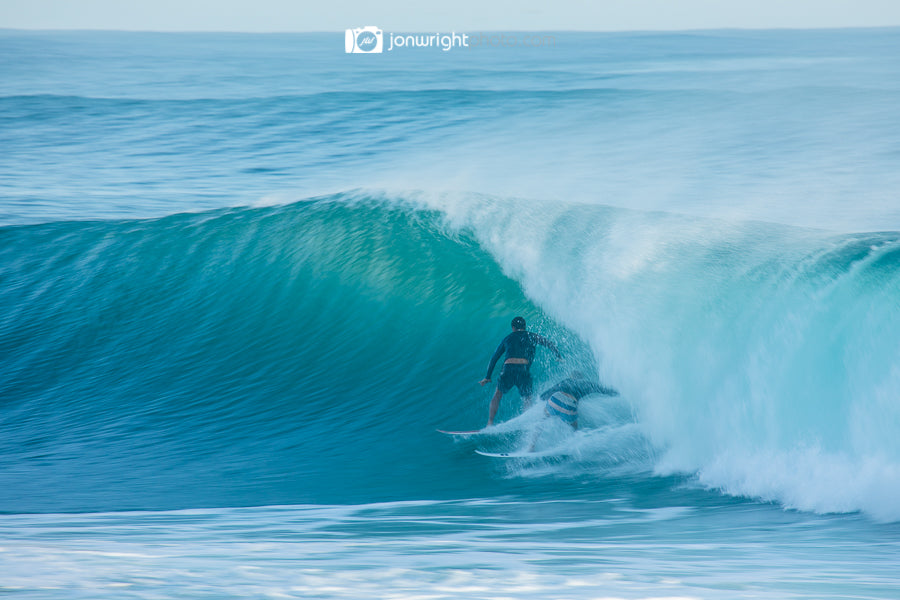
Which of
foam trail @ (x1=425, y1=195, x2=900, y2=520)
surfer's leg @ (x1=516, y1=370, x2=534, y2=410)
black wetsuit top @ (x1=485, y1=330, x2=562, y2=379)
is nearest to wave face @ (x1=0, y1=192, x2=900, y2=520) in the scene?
foam trail @ (x1=425, y1=195, x2=900, y2=520)

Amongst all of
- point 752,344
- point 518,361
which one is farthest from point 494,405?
point 752,344

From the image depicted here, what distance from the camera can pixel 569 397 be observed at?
21.6ft

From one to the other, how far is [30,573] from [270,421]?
454 cm

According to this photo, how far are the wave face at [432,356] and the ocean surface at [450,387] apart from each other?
3 centimetres

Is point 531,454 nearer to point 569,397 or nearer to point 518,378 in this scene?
point 569,397

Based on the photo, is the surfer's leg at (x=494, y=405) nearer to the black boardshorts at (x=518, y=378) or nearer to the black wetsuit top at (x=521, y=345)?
the black boardshorts at (x=518, y=378)

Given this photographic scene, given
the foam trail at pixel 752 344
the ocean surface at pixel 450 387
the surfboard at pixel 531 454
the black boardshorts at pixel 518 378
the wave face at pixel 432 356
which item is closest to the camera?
the ocean surface at pixel 450 387

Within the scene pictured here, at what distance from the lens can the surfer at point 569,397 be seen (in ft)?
21.6

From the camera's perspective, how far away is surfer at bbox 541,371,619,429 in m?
6.58

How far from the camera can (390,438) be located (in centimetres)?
742

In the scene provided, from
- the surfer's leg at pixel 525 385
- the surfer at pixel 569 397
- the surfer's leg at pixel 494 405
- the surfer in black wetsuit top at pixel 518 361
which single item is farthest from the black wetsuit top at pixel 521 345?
the surfer at pixel 569 397

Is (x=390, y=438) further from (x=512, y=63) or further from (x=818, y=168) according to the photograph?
(x=512, y=63)

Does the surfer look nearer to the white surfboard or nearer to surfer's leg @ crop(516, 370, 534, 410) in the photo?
the white surfboard

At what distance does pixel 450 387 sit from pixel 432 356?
70 centimetres
